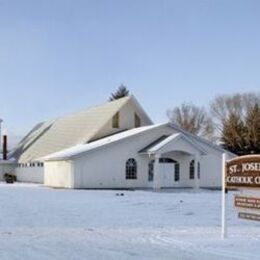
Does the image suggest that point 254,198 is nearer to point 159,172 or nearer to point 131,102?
point 159,172

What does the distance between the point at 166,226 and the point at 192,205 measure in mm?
8390

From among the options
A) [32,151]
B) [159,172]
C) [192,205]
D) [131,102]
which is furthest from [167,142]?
[32,151]

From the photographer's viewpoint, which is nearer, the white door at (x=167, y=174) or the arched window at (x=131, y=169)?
the arched window at (x=131, y=169)

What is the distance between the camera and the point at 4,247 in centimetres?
1182

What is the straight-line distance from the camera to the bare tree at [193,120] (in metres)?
91.4

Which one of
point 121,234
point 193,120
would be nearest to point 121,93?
point 193,120

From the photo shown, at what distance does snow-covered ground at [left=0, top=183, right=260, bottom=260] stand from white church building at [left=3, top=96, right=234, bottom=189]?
18.7 metres

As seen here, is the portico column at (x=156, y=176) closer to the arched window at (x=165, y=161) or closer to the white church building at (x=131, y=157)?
the white church building at (x=131, y=157)

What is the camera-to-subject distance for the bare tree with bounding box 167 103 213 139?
91.4m

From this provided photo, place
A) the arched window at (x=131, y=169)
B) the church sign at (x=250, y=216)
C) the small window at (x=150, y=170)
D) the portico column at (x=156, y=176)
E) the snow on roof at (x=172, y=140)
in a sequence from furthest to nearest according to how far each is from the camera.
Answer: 1. the small window at (x=150, y=170)
2. the arched window at (x=131, y=169)
3. the portico column at (x=156, y=176)
4. the snow on roof at (x=172, y=140)
5. the church sign at (x=250, y=216)

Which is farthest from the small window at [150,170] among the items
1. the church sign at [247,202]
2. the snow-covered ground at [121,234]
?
the church sign at [247,202]

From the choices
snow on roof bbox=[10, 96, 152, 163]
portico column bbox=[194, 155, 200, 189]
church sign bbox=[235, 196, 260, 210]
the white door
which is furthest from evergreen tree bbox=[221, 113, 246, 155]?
church sign bbox=[235, 196, 260, 210]

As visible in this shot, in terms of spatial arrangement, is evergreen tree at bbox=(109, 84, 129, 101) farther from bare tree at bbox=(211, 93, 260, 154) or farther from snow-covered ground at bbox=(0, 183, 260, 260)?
snow-covered ground at bbox=(0, 183, 260, 260)

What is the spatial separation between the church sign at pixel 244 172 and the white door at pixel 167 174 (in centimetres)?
2838
